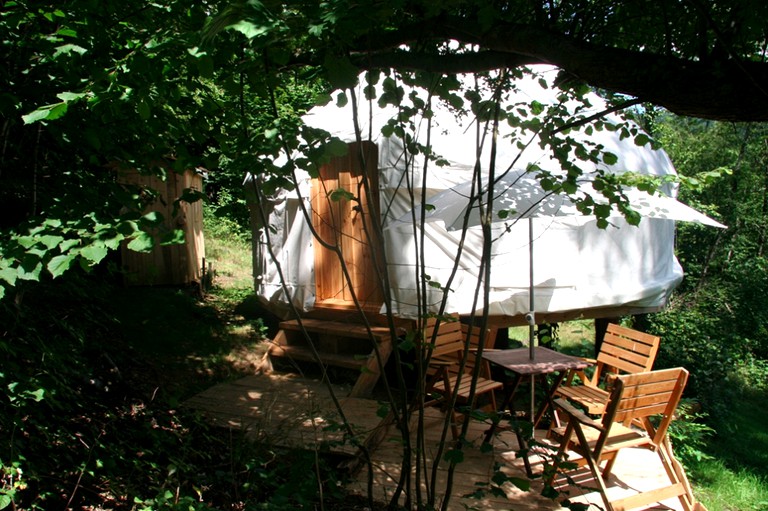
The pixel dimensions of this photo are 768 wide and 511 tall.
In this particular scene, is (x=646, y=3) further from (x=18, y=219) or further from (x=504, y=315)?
(x=504, y=315)

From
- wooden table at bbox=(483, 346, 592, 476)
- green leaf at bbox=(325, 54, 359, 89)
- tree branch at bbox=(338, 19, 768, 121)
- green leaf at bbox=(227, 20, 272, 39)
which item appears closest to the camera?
green leaf at bbox=(227, 20, 272, 39)

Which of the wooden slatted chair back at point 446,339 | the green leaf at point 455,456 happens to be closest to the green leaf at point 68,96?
the green leaf at point 455,456

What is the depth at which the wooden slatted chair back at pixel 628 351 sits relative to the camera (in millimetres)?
5223

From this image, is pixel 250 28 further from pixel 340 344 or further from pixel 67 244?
pixel 340 344

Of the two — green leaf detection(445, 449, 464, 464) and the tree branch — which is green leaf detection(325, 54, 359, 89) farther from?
green leaf detection(445, 449, 464, 464)

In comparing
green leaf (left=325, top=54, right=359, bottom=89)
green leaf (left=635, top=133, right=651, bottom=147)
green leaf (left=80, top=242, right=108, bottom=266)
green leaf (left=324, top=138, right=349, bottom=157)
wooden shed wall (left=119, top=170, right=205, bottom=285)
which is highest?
green leaf (left=325, top=54, right=359, bottom=89)

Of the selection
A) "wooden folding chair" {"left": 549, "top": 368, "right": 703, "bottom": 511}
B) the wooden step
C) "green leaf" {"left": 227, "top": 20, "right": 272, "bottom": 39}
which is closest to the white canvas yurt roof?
the wooden step

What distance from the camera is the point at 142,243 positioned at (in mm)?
2020

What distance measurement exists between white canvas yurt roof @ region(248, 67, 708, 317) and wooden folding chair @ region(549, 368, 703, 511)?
226 cm

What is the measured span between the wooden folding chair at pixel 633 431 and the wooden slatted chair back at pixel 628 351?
100cm

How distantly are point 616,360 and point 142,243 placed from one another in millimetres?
4770

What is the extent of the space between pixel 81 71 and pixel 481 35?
173 cm

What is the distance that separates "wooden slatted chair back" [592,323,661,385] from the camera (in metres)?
5.22

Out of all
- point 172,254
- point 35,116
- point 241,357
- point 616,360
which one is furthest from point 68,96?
point 172,254
